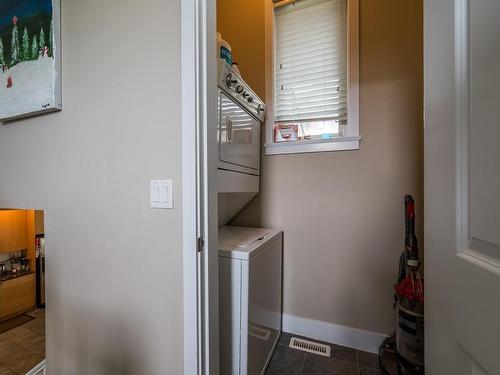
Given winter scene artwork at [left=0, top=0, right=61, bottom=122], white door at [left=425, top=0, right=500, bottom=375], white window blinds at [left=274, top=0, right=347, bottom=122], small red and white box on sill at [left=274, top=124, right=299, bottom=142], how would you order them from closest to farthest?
white door at [left=425, top=0, right=500, bottom=375]
winter scene artwork at [left=0, top=0, right=61, bottom=122]
white window blinds at [left=274, top=0, right=347, bottom=122]
small red and white box on sill at [left=274, top=124, right=299, bottom=142]

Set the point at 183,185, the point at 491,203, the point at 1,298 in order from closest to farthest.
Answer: the point at 491,203 → the point at 183,185 → the point at 1,298

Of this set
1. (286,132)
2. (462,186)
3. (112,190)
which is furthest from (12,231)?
(462,186)

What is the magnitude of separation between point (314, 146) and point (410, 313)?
1192mm

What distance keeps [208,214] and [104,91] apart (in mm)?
717

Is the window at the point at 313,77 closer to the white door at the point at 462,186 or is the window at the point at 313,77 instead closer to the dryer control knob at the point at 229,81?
the dryer control knob at the point at 229,81

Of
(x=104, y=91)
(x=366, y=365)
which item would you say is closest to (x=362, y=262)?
(x=366, y=365)

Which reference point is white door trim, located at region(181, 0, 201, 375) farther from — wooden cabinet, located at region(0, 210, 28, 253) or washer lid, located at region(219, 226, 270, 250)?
wooden cabinet, located at region(0, 210, 28, 253)

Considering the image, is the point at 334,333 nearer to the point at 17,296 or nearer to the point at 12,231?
the point at 17,296

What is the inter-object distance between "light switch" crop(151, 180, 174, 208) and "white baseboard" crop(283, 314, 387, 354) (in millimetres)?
1552

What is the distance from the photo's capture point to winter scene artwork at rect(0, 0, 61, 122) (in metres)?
1.05

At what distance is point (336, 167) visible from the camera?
1699mm

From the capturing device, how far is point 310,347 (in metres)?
1.65

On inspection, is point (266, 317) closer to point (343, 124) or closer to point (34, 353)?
point (343, 124)

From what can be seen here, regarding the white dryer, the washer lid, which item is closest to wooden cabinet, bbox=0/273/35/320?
the white dryer
